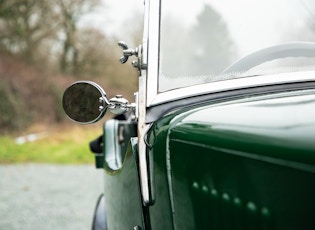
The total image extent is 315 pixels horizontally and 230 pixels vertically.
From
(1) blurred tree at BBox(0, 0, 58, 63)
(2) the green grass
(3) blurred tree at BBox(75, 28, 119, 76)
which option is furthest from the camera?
(3) blurred tree at BBox(75, 28, 119, 76)

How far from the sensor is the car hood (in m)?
0.85

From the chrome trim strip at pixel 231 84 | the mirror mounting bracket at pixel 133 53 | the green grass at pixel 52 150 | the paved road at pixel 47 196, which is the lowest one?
the green grass at pixel 52 150

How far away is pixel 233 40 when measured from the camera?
174 cm

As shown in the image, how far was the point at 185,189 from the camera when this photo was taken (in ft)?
3.83

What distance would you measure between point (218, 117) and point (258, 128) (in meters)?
0.18

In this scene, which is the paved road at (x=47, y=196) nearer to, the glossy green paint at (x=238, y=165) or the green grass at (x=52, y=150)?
the green grass at (x=52, y=150)

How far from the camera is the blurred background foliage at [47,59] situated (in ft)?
44.1

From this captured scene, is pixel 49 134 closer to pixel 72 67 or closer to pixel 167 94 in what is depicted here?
pixel 72 67

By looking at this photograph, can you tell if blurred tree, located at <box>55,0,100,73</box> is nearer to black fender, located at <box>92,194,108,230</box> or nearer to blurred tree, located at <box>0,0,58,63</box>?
blurred tree, located at <box>0,0,58,63</box>

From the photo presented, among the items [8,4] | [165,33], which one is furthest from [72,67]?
[165,33]

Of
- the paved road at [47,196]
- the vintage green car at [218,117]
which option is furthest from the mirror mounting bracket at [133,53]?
the paved road at [47,196]

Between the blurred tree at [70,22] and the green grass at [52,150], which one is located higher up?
the blurred tree at [70,22]

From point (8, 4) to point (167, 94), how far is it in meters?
14.7

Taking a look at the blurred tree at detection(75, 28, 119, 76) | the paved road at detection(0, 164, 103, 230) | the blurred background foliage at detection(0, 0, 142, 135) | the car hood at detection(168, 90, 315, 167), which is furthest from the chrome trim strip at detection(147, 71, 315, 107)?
the blurred tree at detection(75, 28, 119, 76)
